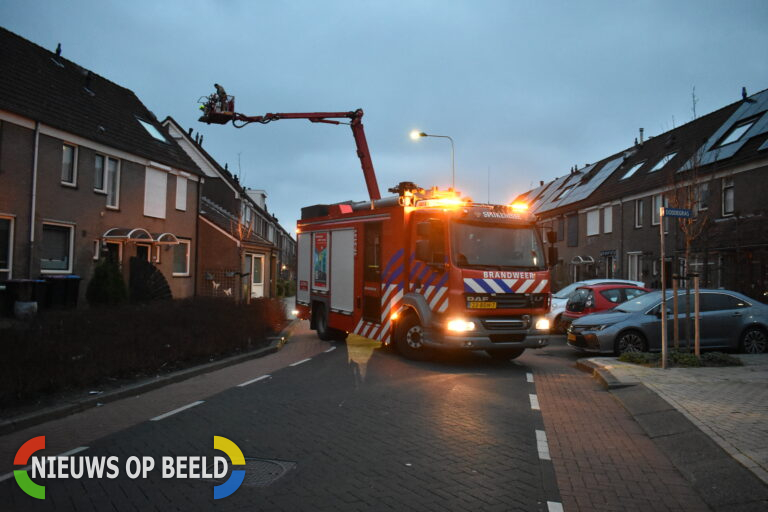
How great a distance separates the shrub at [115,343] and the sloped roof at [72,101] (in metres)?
8.02

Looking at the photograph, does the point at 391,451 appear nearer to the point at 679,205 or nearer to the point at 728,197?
the point at 679,205

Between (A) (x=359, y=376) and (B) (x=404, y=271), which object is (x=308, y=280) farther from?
(A) (x=359, y=376)

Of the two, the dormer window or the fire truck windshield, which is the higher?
the dormer window

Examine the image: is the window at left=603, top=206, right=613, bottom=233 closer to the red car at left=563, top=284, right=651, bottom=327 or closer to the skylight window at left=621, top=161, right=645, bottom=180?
the skylight window at left=621, top=161, right=645, bottom=180

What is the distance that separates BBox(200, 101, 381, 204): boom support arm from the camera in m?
17.5

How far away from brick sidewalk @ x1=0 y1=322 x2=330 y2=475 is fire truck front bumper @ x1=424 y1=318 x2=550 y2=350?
298cm

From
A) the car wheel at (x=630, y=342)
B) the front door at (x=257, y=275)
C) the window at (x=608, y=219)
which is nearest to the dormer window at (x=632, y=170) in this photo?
the window at (x=608, y=219)

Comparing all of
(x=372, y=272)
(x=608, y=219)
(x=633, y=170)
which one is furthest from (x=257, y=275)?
(x=372, y=272)

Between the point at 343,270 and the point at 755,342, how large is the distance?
8.92 metres

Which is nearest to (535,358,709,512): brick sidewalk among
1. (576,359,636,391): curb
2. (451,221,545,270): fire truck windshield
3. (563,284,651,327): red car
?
(576,359,636,391): curb

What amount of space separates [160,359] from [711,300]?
10960mm

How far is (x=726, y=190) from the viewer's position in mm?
22125

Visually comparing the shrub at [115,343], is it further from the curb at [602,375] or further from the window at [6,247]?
the curb at [602,375]

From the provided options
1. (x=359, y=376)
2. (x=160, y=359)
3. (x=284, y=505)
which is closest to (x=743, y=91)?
(x=359, y=376)
